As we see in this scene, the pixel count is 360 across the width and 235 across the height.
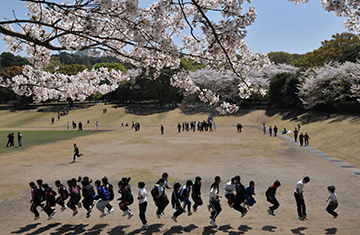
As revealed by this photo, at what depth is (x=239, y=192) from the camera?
884 centimetres

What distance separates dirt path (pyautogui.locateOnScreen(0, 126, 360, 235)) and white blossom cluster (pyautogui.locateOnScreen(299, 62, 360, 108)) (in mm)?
18012

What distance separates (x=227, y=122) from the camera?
54.6 meters

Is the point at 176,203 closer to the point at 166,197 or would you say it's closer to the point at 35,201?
the point at 166,197

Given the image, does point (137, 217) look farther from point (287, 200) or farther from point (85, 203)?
point (287, 200)

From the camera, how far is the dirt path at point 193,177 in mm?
8242

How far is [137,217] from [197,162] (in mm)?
9070

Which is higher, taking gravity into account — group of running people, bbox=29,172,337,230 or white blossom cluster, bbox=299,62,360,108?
white blossom cluster, bbox=299,62,360,108

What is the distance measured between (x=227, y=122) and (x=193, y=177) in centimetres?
4151

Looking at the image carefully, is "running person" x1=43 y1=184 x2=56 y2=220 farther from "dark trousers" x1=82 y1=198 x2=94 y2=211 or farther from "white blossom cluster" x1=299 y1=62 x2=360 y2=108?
"white blossom cluster" x1=299 y1=62 x2=360 y2=108

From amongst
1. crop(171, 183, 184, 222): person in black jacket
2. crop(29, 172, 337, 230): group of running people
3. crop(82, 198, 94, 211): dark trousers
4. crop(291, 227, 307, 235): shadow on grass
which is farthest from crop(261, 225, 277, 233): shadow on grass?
crop(82, 198, 94, 211): dark trousers

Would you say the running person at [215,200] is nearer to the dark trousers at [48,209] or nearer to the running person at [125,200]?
the running person at [125,200]

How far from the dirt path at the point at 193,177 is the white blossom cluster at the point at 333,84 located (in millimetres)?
18012

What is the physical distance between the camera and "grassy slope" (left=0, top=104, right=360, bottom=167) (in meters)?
23.4

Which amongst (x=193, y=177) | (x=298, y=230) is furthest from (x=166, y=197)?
(x=193, y=177)
